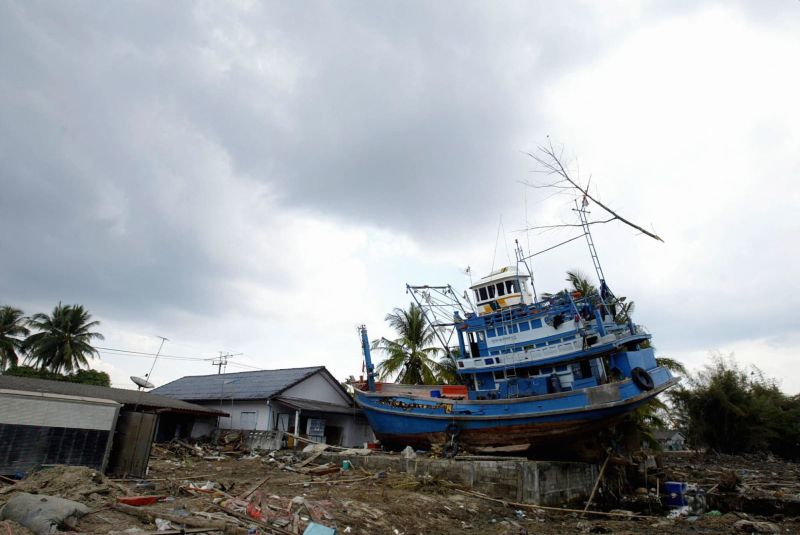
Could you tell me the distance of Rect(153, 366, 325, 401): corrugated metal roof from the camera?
23.7m

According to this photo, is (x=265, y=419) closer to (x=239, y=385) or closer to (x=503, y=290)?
(x=239, y=385)

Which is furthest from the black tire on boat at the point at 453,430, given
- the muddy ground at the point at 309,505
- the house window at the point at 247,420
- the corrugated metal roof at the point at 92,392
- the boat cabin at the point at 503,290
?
the corrugated metal roof at the point at 92,392

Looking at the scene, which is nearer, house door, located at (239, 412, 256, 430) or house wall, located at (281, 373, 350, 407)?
house door, located at (239, 412, 256, 430)

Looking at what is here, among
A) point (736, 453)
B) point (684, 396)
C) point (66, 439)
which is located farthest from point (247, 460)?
point (736, 453)

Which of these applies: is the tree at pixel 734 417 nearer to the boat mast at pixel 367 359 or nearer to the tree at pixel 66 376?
the boat mast at pixel 367 359

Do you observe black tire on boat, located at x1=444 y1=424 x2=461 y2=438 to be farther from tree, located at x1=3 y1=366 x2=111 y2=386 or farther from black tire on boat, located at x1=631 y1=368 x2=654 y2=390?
tree, located at x1=3 y1=366 x2=111 y2=386

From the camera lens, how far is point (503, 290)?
846 inches

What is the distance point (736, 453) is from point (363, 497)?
35002 millimetres

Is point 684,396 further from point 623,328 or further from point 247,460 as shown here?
point 247,460

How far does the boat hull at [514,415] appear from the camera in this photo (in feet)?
54.9

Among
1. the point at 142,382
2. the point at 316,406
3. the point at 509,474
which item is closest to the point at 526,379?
the point at 509,474

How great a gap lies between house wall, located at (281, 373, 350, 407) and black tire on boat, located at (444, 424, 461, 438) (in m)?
9.34

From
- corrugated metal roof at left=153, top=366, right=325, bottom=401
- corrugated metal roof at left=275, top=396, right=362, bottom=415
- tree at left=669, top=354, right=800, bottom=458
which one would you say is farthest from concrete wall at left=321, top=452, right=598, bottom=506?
tree at left=669, top=354, right=800, bottom=458

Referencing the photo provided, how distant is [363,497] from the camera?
38.3 feet
